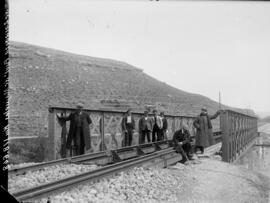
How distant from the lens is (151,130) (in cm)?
1327

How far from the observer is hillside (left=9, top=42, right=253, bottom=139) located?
95.6ft

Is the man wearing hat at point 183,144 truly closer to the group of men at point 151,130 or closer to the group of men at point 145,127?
the group of men at point 151,130

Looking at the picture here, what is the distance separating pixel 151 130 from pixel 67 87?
103ft

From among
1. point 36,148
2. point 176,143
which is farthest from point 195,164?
point 36,148

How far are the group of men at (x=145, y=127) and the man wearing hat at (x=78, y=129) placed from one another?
271 cm

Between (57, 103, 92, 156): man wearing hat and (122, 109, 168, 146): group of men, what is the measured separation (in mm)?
2711

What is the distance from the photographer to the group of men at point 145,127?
40.1 ft

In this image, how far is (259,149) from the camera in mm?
29766

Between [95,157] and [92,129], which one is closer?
[95,157]

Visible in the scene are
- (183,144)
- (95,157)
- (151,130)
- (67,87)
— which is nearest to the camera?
(95,157)

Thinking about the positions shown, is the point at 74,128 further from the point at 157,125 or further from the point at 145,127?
the point at 157,125

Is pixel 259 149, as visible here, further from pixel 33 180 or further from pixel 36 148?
pixel 33 180

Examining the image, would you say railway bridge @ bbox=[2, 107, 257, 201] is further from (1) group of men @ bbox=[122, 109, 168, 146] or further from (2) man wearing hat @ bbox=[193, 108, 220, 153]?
(2) man wearing hat @ bbox=[193, 108, 220, 153]

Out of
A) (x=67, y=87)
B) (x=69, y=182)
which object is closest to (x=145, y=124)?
(x=69, y=182)
